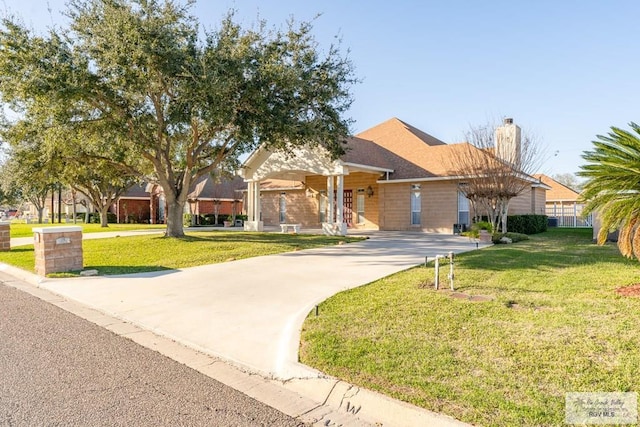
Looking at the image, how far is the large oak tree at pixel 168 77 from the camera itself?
1317cm

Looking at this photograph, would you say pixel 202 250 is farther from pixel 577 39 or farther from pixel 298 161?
pixel 577 39

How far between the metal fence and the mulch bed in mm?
28028

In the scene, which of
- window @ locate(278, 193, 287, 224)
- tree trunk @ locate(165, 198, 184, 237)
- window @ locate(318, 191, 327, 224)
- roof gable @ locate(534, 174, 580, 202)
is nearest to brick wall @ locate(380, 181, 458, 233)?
window @ locate(318, 191, 327, 224)

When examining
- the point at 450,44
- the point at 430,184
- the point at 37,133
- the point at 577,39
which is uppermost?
the point at 450,44

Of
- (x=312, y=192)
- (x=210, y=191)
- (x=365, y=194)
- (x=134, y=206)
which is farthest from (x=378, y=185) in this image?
(x=134, y=206)

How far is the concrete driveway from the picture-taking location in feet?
16.7

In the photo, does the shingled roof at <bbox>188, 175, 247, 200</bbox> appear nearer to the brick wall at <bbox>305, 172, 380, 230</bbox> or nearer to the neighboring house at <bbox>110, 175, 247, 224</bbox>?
the neighboring house at <bbox>110, 175, 247, 224</bbox>

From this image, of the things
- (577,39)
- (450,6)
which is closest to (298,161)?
(450,6)

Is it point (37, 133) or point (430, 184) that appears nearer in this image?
point (37, 133)

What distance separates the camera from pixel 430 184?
21578 millimetres

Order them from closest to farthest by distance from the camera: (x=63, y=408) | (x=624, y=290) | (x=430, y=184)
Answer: (x=63, y=408), (x=624, y=290), (x=430, y=184)

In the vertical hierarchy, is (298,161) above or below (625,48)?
below

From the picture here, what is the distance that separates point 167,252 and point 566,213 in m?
33.9

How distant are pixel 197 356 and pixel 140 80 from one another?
446 inches
